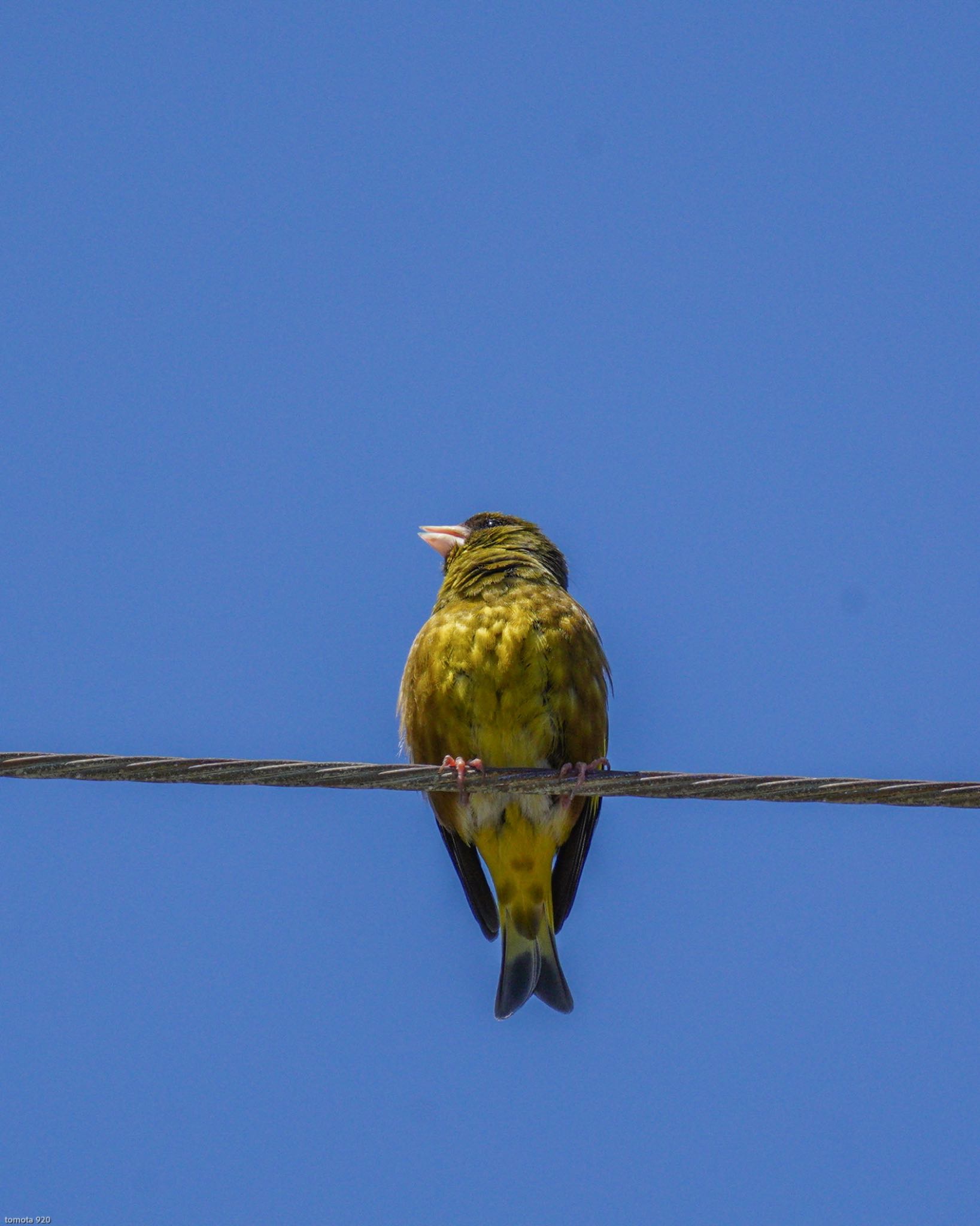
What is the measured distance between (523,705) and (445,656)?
0.34m

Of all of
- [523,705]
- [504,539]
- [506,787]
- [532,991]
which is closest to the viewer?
[506,787]

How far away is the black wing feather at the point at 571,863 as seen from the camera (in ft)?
18.4

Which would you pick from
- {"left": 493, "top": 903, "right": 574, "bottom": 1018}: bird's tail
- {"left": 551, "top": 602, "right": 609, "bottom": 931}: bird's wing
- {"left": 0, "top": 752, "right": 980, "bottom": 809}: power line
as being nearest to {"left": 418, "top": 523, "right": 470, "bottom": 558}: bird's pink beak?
{"left": 551, "top": 602, "right": 609, "bottom": 931}: bird's wing

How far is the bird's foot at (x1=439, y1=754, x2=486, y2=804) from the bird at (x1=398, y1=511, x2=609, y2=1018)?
0.01m

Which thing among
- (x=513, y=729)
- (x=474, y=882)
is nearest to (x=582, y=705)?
(x=513, y=729)

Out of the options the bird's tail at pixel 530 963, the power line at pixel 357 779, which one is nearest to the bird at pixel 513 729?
the bird's tail at pixel 530 963

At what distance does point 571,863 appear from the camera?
561 centimetres

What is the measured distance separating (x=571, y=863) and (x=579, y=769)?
136 cm

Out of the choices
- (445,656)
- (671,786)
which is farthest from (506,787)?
(445,656)

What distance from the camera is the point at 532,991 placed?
556 centimetres

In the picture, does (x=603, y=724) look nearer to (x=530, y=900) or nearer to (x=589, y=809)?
(x=589, y=809)

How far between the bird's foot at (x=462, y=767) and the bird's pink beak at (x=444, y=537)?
1.30m

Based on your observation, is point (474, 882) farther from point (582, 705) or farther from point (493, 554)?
point (493, 554)

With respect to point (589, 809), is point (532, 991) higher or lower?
lower
